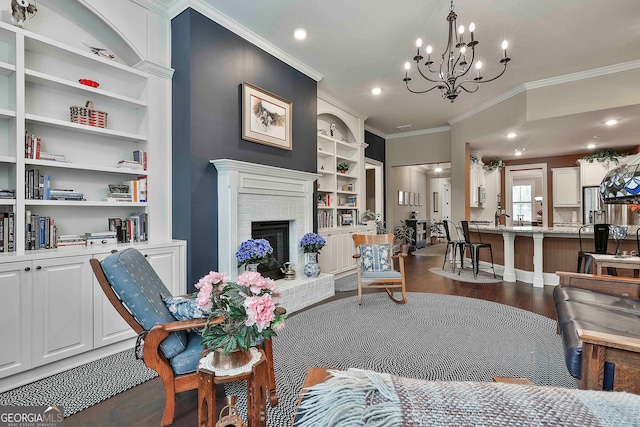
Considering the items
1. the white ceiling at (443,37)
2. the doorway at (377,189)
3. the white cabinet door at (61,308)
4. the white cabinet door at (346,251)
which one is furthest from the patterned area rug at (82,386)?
the doorway at (377,189)

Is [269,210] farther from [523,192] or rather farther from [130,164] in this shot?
[523,192]

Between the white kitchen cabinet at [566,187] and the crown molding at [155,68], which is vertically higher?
the crown molding at [155,68]

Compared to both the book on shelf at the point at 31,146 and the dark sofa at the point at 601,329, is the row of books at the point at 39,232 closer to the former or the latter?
the book on shelf at the point at 31,146

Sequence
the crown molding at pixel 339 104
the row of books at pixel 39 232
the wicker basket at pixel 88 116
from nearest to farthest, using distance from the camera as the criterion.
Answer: the row of books at pixel 39 232
the wicker basket at pixel 88 116
the crown molding at pixel 339 104

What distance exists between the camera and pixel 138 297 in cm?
165

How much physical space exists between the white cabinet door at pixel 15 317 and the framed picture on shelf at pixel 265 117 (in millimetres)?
2350

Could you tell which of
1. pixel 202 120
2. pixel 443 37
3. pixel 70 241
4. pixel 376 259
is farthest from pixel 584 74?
pixel 70 241

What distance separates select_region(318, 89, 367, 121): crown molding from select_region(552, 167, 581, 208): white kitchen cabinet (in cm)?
545

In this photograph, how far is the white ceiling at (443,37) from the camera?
3.18 m

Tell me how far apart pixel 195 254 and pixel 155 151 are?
3.71ft

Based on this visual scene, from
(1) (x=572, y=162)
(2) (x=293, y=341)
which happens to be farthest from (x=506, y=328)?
(1) (x=572, y=162)

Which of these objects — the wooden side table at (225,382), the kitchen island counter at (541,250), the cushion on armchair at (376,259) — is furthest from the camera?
the kitchen island counter at (541,250)

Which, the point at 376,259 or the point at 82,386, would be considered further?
the point at 376,259

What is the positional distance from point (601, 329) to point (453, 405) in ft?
6.06
